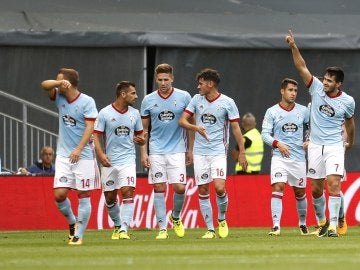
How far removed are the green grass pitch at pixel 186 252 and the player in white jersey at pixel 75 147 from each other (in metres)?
0.53

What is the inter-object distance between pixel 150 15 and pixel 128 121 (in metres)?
8.90

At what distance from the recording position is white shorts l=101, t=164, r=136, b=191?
19.9m

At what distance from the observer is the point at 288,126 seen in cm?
2097

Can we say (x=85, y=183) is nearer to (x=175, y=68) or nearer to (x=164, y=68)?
(x=164, y=68)

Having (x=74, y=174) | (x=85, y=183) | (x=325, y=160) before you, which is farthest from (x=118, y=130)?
(x=325, y=160)

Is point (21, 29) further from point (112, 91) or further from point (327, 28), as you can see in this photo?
point (327, 28)

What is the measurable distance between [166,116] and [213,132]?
67cm

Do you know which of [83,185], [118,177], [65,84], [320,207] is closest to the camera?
[65,84]

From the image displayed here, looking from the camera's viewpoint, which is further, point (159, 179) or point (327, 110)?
point (159, 179)

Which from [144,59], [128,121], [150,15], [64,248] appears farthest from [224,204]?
[150,15]

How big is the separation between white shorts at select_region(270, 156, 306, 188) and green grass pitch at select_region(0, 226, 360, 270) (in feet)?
2.46

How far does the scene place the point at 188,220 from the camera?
2492cm

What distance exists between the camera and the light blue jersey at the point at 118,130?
20016mm

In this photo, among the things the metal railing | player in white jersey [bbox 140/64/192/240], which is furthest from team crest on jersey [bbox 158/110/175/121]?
the metal railing
